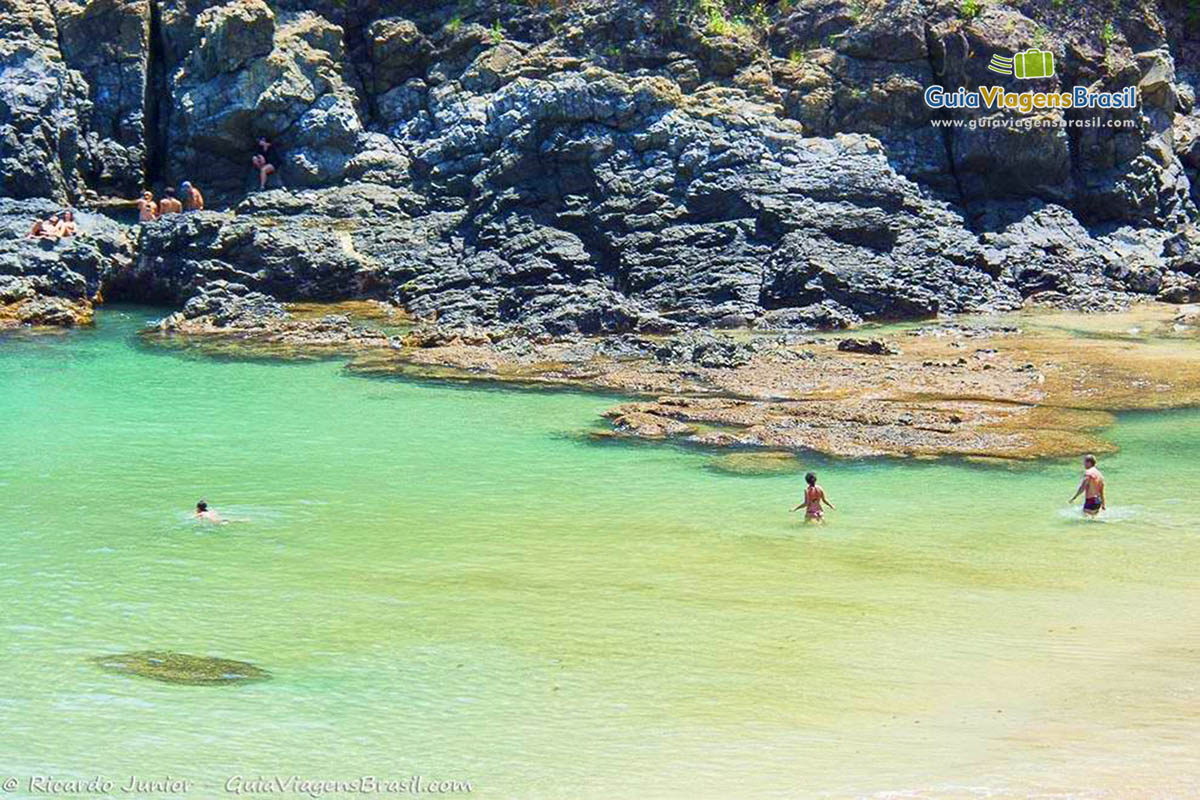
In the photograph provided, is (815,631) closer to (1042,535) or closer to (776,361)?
(1042,535)

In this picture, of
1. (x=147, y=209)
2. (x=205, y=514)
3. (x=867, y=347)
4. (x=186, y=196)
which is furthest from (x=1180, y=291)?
(x=205, y=514)

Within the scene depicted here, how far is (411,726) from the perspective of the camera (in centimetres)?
988

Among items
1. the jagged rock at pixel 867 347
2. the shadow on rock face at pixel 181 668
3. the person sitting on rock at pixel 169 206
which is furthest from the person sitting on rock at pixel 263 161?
the shadow on rock face at pixel 181 668

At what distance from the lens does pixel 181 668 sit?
10898 millimetres

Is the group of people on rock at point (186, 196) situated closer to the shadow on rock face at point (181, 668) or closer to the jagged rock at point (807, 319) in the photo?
the jagged rock at point (807, 319)

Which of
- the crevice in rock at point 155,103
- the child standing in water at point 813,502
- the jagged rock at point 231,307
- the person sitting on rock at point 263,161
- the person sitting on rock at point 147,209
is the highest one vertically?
the crevice in rock at point 155,103

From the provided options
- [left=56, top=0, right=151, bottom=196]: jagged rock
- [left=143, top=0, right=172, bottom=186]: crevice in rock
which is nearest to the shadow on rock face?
[left=56, top=0, right=151, bottom=196]: jagged rock

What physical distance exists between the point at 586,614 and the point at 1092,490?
645 centimetres

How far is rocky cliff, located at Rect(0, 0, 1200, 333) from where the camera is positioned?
3020 cm

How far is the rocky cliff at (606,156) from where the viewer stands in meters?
30.2

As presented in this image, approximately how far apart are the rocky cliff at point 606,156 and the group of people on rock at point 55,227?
0.59 m

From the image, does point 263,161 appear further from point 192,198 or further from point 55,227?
point 55,227

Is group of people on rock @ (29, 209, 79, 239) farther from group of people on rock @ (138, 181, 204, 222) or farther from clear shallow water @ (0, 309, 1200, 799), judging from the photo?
clear shallow water @ (0, 309, 1200, 799)

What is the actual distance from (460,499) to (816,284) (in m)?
14.3
